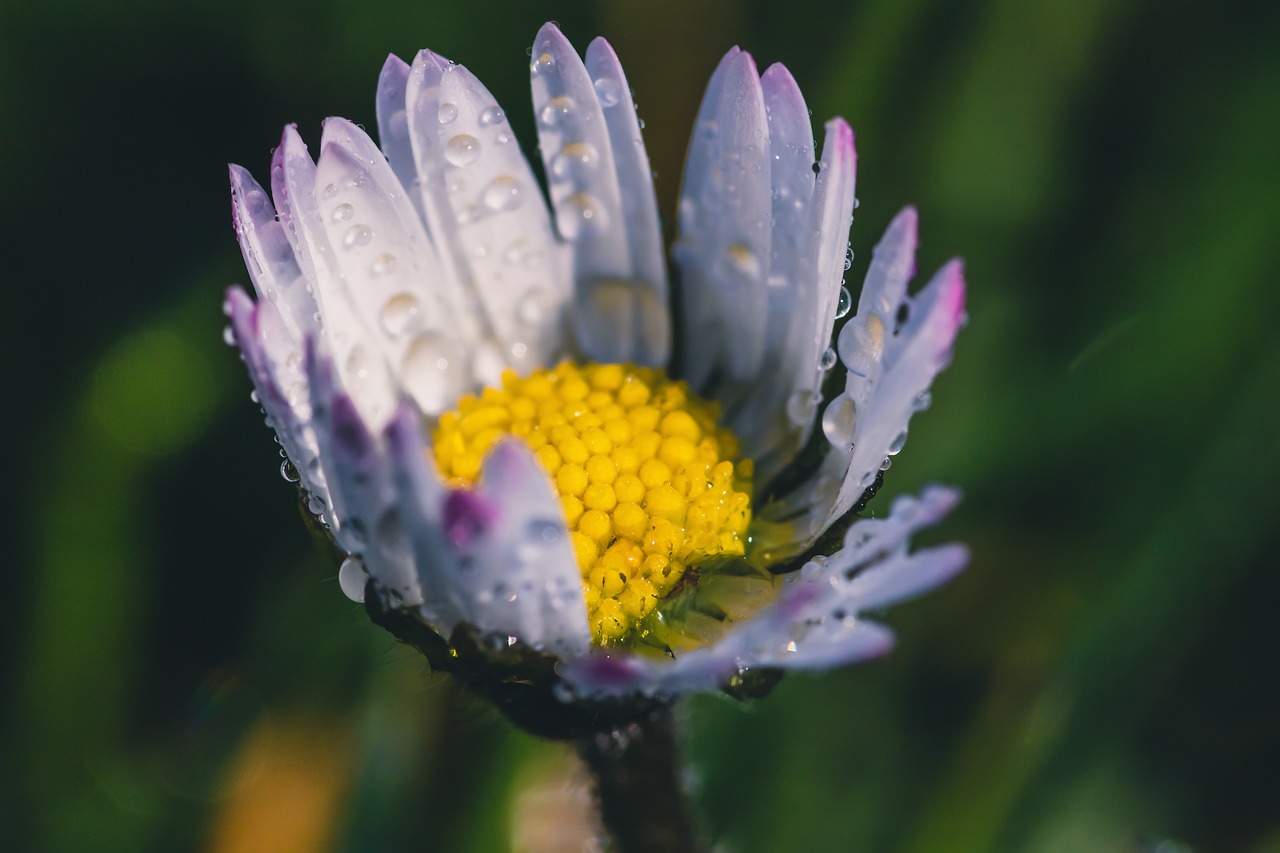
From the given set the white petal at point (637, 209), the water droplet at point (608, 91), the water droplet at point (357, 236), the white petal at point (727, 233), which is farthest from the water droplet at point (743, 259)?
the water droplet at point (357, 236)

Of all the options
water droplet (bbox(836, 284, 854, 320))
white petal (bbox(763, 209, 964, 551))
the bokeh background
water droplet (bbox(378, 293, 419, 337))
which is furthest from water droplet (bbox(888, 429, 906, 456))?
the bokeh background

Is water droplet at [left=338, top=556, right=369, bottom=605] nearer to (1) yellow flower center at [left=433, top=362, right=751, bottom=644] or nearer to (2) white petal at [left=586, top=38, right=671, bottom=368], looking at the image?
(1) yellow flower center at [left=433, top=362, right=751, bottom=644]

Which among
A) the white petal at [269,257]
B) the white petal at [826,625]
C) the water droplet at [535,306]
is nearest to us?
the white petal at [826,625]

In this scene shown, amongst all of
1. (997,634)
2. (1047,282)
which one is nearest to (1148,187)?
(1047,282)

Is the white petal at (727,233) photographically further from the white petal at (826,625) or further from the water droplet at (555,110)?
the white petal at (826,625)

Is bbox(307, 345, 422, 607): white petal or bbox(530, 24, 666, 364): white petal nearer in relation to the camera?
bbox(307, 345, 422, 607): white petal

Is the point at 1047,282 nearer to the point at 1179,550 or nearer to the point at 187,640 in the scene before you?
the point at 1179,550

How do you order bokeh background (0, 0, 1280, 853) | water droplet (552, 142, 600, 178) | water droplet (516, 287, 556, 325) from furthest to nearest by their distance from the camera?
1. bokeh background (0, 0, 1280, 853)
2. water droplet (516, 287, 556, 325)
3. water droplet (552, 142, 600, 178)
